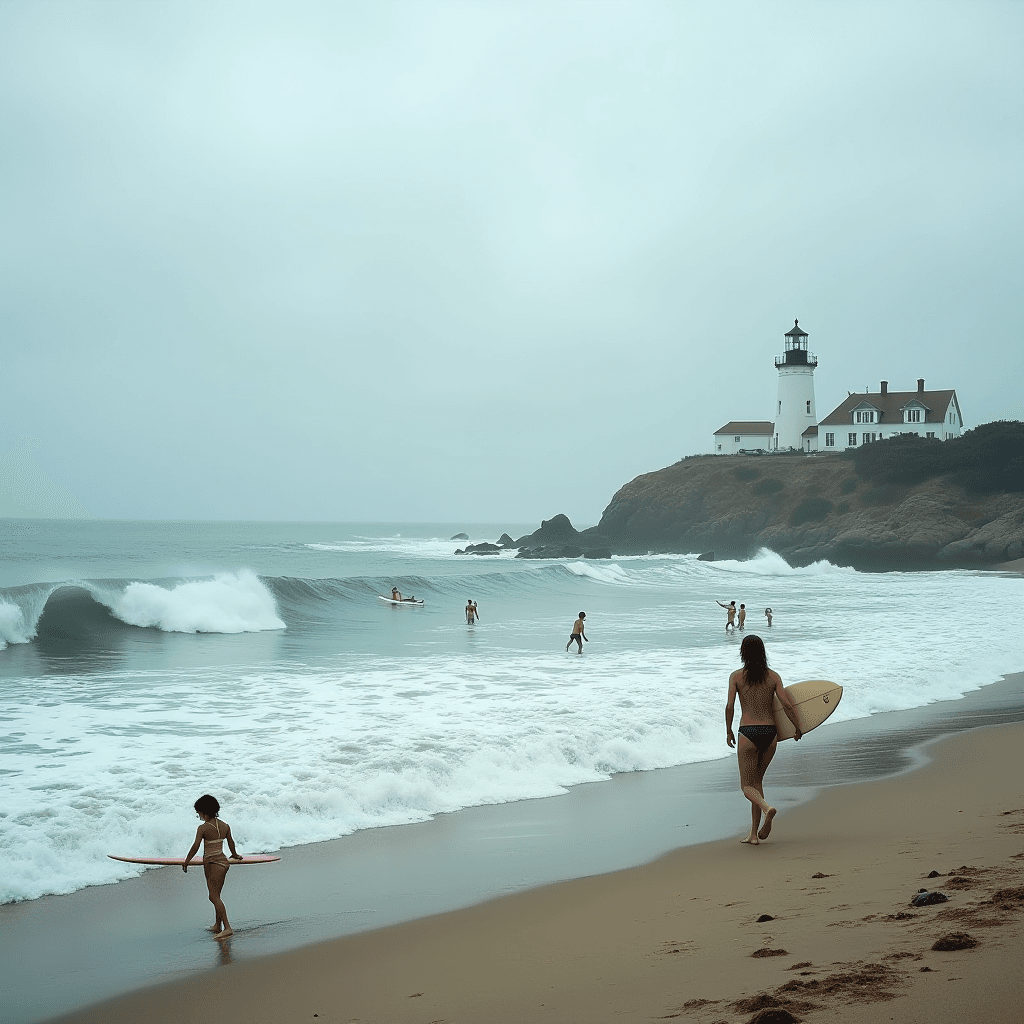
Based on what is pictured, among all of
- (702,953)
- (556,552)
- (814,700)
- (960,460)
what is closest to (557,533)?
(556,552)

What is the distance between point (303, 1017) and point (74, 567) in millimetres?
56354

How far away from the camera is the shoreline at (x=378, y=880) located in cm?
487

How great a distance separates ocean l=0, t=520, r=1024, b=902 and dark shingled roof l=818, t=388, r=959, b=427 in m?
48.5

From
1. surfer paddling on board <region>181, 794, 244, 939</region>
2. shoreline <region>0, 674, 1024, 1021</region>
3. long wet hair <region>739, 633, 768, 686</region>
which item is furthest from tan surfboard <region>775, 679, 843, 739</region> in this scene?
surfer paddling on board <region>181, 794, 244, 939</region>

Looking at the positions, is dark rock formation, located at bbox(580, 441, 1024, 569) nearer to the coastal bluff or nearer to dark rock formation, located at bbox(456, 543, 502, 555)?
the coastal bluff

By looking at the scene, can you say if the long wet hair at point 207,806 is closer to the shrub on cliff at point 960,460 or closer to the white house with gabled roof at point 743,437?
the shrub on cliff at point 960,460

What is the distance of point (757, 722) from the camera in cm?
662

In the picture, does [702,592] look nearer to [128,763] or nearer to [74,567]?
[128,763]

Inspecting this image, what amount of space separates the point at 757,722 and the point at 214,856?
381cm

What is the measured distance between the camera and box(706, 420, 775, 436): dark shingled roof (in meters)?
90.0

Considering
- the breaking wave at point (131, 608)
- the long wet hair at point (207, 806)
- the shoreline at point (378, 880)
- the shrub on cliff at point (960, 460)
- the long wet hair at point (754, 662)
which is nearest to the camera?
the shoreline at point (378, 880)

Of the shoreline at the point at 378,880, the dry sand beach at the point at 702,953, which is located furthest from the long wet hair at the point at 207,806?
the dry sand beach at the point at 702,953

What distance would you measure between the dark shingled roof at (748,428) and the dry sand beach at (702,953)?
86665 mm

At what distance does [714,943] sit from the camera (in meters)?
4.38
